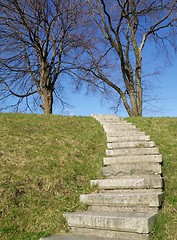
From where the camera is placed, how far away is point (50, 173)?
5.04m

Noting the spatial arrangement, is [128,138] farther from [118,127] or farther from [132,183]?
[132,183]

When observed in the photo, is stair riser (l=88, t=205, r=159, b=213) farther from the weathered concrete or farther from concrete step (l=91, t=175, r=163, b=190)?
concrete step (l=91, t=175, r=163, b=190)

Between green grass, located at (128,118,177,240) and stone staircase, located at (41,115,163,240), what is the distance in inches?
4.6

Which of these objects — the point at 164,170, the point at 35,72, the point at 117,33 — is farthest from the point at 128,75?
the point at 164,170

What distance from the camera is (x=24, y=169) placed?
5070 mm

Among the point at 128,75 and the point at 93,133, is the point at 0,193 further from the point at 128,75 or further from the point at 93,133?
Answer: the point at 128,75

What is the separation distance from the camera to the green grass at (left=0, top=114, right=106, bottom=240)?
398 centimetres

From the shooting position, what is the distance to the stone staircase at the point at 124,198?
3500mm

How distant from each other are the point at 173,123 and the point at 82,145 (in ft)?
12.3


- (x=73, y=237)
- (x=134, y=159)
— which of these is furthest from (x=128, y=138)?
(x=73, y=237)

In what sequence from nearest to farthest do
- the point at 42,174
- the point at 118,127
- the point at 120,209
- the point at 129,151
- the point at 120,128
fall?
the point at 120,209
the point at 42,174
the point at 129,151
the point at 120,128
the point at 118,127

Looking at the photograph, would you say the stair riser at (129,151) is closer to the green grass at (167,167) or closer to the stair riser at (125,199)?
the green grass at (167,167)

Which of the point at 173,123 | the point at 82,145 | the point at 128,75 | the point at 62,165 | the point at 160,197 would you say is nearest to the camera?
the point at 160,197

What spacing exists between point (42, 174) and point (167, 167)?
7.65 feet
